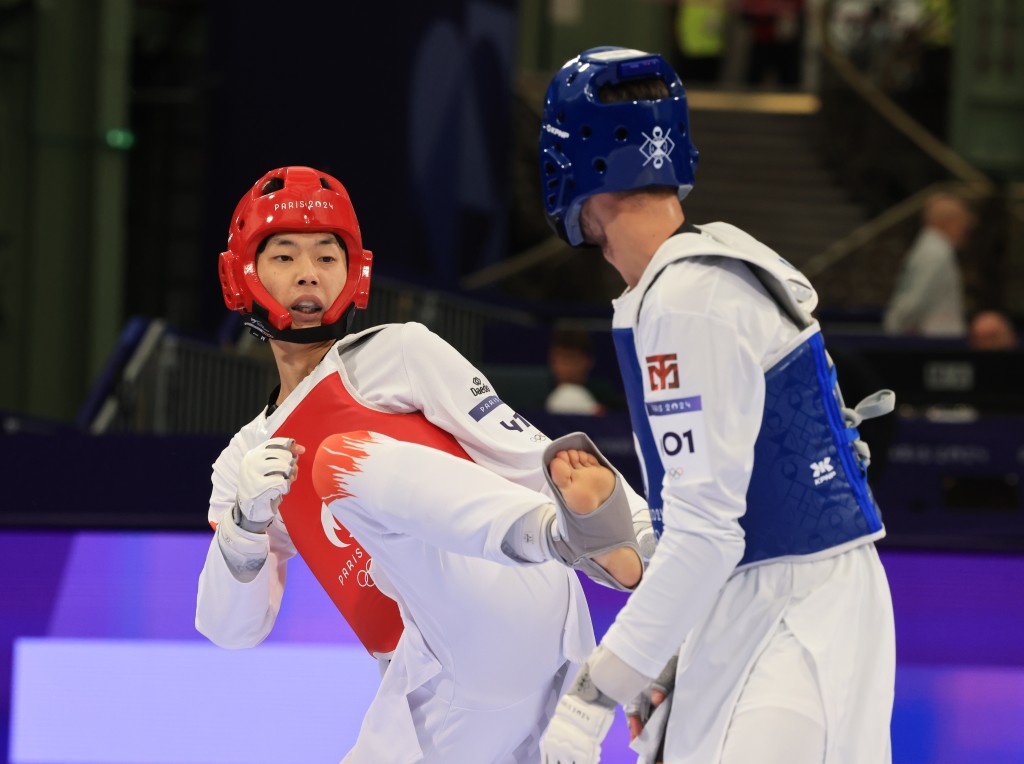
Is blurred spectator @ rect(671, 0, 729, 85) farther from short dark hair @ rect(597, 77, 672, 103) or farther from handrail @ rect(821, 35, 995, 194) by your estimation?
short dark hair @ rect(597, 77, 672, 103)

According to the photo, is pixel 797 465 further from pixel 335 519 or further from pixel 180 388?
pixel 180 388

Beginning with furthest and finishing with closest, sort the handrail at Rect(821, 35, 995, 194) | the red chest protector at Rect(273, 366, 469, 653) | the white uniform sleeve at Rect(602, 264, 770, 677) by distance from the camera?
the handrail at Rect(821, 35, 995, 194)
the red chest protector at Rect(273, 366, 469, 653)
the white uniform sleeve at Rect(602, 264, 770, 677)

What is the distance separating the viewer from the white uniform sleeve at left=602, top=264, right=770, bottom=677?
2.56 meters

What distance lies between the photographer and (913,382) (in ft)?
30.3

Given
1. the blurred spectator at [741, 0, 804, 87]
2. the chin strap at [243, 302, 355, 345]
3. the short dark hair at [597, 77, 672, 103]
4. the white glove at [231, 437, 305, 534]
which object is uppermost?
the blurred spectator at [741, 0, 804, 87]

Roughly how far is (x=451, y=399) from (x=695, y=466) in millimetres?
929

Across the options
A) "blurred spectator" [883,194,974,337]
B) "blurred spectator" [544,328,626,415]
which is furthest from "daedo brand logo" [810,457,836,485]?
"blurred spectator" [883,194,974,337]

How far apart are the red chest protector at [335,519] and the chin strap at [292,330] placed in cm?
17

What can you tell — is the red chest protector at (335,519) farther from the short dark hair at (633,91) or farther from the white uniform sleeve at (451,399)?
the short dark hair at (633,91)

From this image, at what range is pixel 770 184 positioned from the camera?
19.0m

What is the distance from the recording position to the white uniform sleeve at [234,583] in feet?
11.5

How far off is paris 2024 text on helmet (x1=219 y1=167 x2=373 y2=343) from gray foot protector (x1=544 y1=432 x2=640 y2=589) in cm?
94

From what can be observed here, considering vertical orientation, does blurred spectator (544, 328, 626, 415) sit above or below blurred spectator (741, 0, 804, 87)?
below

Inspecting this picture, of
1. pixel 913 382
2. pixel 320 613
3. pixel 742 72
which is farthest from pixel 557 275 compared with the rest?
pixel 320 613
